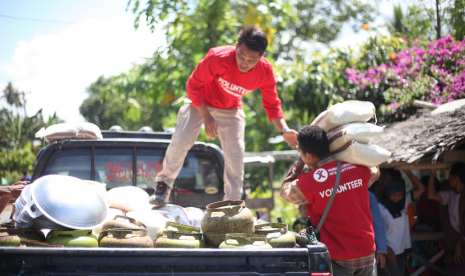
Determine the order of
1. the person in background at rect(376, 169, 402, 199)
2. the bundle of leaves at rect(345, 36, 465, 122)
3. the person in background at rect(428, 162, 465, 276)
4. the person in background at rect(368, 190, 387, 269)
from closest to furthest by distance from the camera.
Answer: the person in background at rect(368, 190, 387, 269), the person in background at rect(428, 162, 465, 276), the person in background at rect(376, 169, 402, 199), the bundle of leaves at rect(345, 36, 465, 122)

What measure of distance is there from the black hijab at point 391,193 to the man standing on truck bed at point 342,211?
2.37m

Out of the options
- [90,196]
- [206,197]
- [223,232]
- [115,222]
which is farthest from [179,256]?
[206,197]

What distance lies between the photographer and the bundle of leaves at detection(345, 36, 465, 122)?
6.94m

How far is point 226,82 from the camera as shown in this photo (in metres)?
3.77

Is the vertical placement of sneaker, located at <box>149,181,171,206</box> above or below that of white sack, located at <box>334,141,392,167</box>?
below

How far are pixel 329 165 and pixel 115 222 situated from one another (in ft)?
5.14

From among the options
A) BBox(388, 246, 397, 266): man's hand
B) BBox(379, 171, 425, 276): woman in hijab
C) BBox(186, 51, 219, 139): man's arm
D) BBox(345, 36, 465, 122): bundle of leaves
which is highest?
BBox(345, 36, 465, 122): bundle of leaves

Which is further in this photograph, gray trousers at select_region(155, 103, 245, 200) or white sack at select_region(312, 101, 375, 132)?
gray trousers at select_region(155, 103, 245, 200)

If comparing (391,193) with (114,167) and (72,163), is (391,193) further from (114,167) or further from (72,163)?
(72,163)

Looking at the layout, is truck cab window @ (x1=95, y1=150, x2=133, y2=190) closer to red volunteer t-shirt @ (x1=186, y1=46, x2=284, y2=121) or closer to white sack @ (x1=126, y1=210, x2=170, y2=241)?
red volunteer t-shirt @ (x1=186, y1=46, x2=284, y2=121)

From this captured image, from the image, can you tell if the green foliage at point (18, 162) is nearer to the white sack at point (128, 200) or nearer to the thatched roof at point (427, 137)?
the white sack at point (128, 200)

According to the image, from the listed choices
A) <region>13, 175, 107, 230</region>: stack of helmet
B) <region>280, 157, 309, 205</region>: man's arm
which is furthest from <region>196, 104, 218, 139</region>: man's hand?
<region>13, 175, 107, 230</region>: stack of helmet

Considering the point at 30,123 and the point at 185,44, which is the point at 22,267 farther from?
the point at 30,123

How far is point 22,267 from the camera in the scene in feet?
6.08
